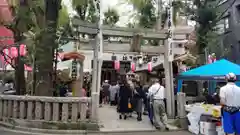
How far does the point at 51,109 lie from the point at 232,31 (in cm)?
2006

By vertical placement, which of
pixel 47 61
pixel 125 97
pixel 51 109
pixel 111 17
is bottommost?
pixel 51 109

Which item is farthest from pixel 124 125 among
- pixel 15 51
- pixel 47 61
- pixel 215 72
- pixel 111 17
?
pixel 111 17

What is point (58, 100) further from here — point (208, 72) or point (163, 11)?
point (163, 11)

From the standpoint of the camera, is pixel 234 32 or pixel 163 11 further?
pixel 234 32

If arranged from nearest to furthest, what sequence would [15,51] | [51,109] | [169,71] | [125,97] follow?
[51,109], [125,97], [169,71], [15,51]

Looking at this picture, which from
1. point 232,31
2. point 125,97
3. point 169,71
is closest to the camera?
point 125,97

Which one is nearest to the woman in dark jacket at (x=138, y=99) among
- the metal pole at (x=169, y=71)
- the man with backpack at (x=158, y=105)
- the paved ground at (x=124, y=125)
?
the paved ground at (x=124, y=125)

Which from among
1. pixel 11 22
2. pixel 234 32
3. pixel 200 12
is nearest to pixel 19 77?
pixel 11 22

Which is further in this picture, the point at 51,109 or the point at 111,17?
the point at 111,17

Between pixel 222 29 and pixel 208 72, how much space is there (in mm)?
16926

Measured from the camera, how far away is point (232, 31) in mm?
23547

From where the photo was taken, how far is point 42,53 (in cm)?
955

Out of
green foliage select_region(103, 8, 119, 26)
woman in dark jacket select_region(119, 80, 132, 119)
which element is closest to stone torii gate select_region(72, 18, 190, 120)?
woman in dark jacket select_region(119, 80, 132, 119)

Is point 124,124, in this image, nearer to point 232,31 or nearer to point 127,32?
point 127,32
